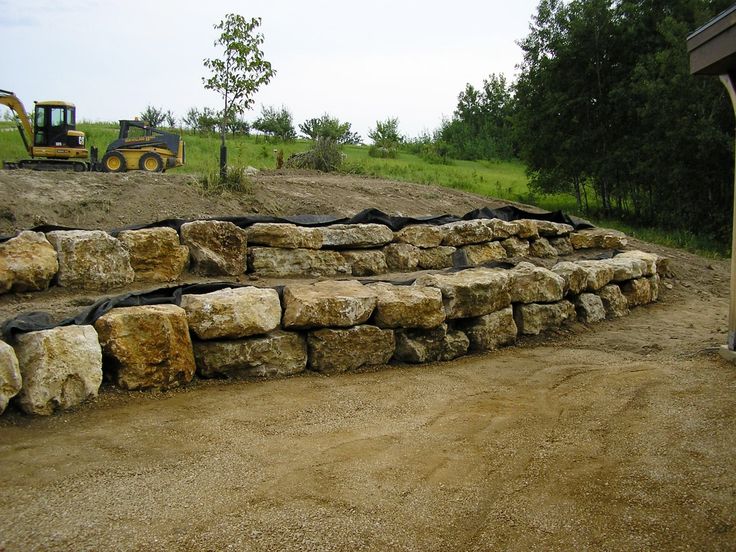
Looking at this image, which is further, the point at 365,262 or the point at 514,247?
the point at 514,247

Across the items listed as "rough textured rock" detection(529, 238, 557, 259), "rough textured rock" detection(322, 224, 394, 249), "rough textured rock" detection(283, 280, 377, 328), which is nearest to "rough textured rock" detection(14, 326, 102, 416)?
"rough textured rock" detection(283, 280, 377, 328)

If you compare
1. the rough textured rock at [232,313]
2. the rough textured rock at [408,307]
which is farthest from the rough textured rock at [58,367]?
the rough textured rock at [408,307]

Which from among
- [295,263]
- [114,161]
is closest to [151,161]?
[114,161]

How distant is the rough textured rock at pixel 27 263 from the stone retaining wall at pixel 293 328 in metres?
0.13

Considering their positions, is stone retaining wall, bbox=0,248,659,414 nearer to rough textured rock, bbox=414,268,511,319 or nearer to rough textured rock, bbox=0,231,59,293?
rough textured rock, bbox=414,268,511,319

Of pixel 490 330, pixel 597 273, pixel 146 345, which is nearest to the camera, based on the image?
pixel 146 345

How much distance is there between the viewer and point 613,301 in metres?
7.20

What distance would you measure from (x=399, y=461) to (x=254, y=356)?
5.49 feet

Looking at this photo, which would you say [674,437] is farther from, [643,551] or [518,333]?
[518,333]

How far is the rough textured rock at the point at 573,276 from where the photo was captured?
656 centimetres

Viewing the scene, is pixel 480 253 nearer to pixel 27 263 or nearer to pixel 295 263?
pixel 295 263

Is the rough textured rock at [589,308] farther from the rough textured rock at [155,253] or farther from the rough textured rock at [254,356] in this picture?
the rough textured rock at [155,253]

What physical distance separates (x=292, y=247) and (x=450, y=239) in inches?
84.0

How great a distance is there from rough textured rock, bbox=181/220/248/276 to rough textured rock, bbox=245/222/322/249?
22cm
